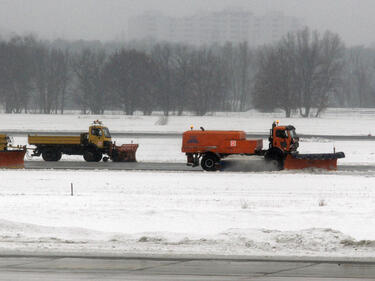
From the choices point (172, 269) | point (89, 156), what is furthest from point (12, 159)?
point (172, 269)

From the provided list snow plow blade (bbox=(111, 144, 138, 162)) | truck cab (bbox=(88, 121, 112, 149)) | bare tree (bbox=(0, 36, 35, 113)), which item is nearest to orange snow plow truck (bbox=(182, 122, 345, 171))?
snow plow blade (bbox=(111, 144, 138, 162))

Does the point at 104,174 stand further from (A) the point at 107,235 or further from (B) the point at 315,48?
(B) the point at 315,48

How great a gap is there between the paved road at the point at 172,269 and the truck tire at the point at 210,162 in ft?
60.8

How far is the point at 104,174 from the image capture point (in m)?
29.3

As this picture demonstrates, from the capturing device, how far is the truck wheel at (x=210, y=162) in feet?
99.7

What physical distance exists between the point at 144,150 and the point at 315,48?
60640 millimetres

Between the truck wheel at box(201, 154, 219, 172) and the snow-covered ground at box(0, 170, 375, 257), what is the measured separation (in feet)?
8.48

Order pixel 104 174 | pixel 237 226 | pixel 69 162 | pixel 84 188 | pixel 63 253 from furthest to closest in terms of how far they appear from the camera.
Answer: pixel 69 162
pixel 104 174
pixel 84 188
pixel 237 226
pixel 63 253

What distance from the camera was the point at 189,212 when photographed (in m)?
17.2

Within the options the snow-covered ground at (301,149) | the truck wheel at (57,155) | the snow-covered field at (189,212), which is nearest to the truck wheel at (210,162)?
the snow-covered field at (189,212)

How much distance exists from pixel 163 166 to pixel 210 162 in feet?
12.1

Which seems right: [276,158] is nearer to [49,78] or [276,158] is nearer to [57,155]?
[57,155]

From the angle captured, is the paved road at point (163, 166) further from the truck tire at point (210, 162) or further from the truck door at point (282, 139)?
the truck door at point (282, 139)

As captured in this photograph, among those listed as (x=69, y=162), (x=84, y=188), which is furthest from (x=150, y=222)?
(x=69, y=162)
